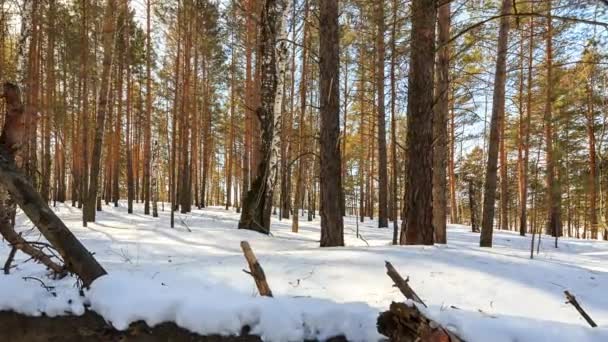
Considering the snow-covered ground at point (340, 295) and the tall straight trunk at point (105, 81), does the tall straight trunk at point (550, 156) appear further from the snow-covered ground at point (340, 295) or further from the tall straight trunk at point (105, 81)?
the tall straight trunk at point (105, 81)

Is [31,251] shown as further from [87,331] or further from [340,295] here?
[340,295]

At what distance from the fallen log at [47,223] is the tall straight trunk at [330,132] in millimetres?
3714

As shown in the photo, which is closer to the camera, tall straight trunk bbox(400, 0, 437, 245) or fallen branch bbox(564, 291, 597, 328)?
fallen branch bbox(564, 291, 597, 328)

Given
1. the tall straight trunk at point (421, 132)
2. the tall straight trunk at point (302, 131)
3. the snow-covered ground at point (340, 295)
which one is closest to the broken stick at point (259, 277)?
the snow-covered ground at point (340, 295)

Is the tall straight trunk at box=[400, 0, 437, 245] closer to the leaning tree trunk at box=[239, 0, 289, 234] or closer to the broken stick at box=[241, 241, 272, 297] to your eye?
the broken stick at box=[241, 241, 272, 297]

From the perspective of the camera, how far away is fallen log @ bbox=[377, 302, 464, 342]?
6.15ft

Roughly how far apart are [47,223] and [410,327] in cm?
277

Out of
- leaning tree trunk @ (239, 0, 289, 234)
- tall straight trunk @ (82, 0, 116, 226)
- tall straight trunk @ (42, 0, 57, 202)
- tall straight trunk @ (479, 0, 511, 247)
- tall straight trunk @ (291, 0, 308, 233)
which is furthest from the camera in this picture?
tall straight trunk @ (82, 0, 116, 226)

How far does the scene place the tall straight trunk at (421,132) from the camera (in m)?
5.26

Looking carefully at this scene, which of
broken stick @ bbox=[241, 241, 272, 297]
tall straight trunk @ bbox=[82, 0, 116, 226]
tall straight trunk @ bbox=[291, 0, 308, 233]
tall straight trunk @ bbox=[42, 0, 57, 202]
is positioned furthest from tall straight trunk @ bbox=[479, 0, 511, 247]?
tall straight trunk @ bbox=[82, 0, 116, 226]

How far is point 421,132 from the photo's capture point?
5270mm

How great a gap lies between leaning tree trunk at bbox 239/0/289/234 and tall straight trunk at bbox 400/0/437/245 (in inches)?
132

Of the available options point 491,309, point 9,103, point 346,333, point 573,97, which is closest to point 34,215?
point 9,103

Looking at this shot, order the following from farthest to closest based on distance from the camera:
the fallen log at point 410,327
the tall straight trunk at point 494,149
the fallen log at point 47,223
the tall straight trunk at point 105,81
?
1. the tall straight trunk at point 105,81
2. the tall straight trunk at point 494,149
3. the fallen log at point 47,223
4. the fallen log at point 410,327
